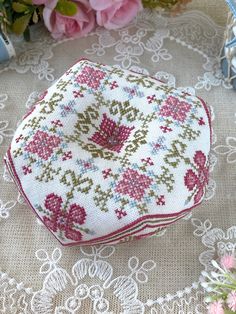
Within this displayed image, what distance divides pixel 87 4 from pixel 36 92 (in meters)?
0.19

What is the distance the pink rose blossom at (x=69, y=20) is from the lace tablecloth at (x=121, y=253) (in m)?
0.10

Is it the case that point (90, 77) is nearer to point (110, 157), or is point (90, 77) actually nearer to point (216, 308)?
point (110, 157)

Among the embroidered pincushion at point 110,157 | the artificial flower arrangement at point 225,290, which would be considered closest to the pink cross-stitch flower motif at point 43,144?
the embroidered pincushion at point 110,157

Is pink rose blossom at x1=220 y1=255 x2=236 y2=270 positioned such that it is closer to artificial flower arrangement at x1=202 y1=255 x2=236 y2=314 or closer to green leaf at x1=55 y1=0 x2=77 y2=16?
artificial flower arrangement at x1=202 y1=255 x2=236 y2=314

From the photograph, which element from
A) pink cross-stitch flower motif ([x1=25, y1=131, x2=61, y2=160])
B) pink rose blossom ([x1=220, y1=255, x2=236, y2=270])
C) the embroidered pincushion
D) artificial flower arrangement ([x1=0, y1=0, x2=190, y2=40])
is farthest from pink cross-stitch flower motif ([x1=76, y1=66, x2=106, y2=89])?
pink rose blossom ([x1=220, y1=255, x2=236, y2=270])

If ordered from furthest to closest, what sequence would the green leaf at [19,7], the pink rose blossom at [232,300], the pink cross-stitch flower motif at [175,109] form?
the green leaf at [19,7], the pink cross-stitch flower motif at [175,109], the pink rose blossom at [232,300]

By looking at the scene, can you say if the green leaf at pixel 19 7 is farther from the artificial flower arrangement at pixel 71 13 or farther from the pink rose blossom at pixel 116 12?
the pink rose blossom at pixel 116 12

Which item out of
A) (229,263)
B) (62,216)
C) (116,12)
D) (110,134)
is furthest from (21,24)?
(229,263)

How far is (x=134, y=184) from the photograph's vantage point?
2.16 feet

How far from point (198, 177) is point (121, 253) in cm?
17

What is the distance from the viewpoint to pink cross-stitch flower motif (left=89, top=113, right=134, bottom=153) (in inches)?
28.6

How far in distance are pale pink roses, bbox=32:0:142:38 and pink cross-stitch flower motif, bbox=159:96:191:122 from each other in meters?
0.30

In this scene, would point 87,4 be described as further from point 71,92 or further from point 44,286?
point 44,286

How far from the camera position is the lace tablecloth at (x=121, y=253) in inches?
28.2
